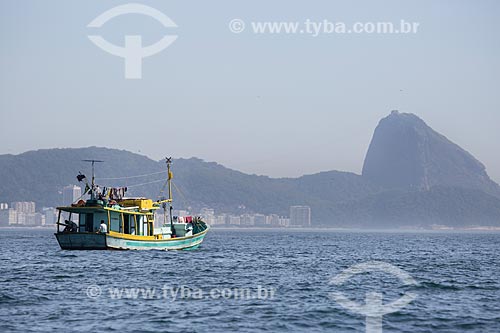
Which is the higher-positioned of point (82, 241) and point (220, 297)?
point (82, 241)

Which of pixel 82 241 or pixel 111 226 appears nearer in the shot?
pixel 82 241

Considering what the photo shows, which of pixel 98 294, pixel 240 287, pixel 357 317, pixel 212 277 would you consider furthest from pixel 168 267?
pixel 357 317

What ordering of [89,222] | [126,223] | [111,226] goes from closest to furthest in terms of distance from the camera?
1. [111,226]
2. [89,222]
3. [126,223]

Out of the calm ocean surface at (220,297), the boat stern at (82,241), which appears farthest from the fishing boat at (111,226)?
the calm ocean surface at (220,297)

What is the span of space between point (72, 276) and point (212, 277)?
9.50 m

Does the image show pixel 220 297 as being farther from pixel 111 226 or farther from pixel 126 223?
pixel 126 223

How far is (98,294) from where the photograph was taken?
1832 inches

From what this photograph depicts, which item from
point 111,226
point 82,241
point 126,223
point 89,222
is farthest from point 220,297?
point 126,223

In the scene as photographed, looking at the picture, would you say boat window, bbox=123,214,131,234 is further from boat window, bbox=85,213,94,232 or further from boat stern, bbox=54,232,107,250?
boat stern, bbox=54,232,107,250

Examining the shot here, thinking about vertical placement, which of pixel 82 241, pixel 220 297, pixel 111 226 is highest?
A: pixel 111 226

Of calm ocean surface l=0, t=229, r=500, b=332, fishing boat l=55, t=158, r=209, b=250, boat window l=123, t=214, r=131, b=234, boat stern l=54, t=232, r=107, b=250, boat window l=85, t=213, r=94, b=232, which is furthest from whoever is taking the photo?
boat window l=123, t=214, r=131, b=234

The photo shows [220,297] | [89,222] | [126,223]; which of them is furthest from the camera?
[126,223]

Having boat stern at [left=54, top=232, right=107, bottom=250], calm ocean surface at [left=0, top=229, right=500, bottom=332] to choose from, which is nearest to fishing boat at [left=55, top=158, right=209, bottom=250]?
boat stern at [left=54, top=232, right=107, bottom=250]

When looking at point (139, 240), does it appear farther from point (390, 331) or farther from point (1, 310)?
point (390, 331)
